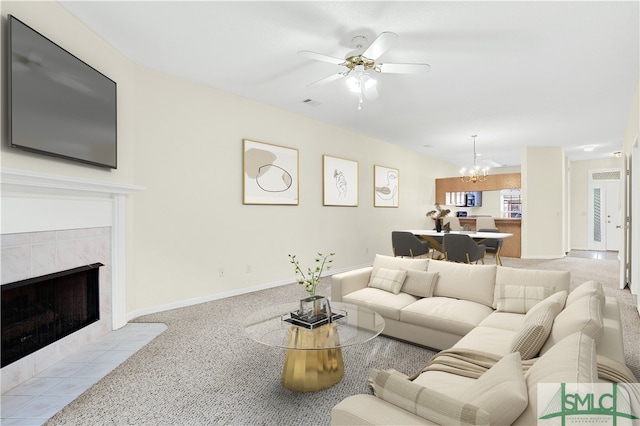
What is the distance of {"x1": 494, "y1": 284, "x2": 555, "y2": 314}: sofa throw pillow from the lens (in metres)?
2.62

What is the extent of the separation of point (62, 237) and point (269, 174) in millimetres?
2753

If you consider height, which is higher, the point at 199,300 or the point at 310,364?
the point at 310,364

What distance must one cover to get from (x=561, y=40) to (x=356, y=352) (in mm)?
3386

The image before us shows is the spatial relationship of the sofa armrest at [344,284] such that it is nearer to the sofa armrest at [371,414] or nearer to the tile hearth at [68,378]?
the tile hearth at [68,378]

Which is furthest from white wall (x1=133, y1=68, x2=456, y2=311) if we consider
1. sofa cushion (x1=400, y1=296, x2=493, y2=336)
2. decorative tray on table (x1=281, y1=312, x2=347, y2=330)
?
sofa cushion (x1=400, y1=296, x2=493, y2=336)

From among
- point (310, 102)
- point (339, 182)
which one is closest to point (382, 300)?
point (310, 102)

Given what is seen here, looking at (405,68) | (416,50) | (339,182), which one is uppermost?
(416,50)

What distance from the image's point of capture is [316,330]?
7.16 feet

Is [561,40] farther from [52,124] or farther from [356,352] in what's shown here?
[52,124]

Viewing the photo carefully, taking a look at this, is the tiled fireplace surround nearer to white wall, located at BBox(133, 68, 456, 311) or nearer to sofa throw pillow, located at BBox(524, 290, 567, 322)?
white wall, located at BBox(133, 68, 456, 311)

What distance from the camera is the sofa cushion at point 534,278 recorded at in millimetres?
2648

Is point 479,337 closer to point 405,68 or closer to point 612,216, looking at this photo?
point 405,68

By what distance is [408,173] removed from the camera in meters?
8.41

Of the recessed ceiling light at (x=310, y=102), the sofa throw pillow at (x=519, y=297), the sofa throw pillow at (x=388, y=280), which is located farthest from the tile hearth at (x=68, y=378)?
the recessed ceiling light at (x=310, y=102)
